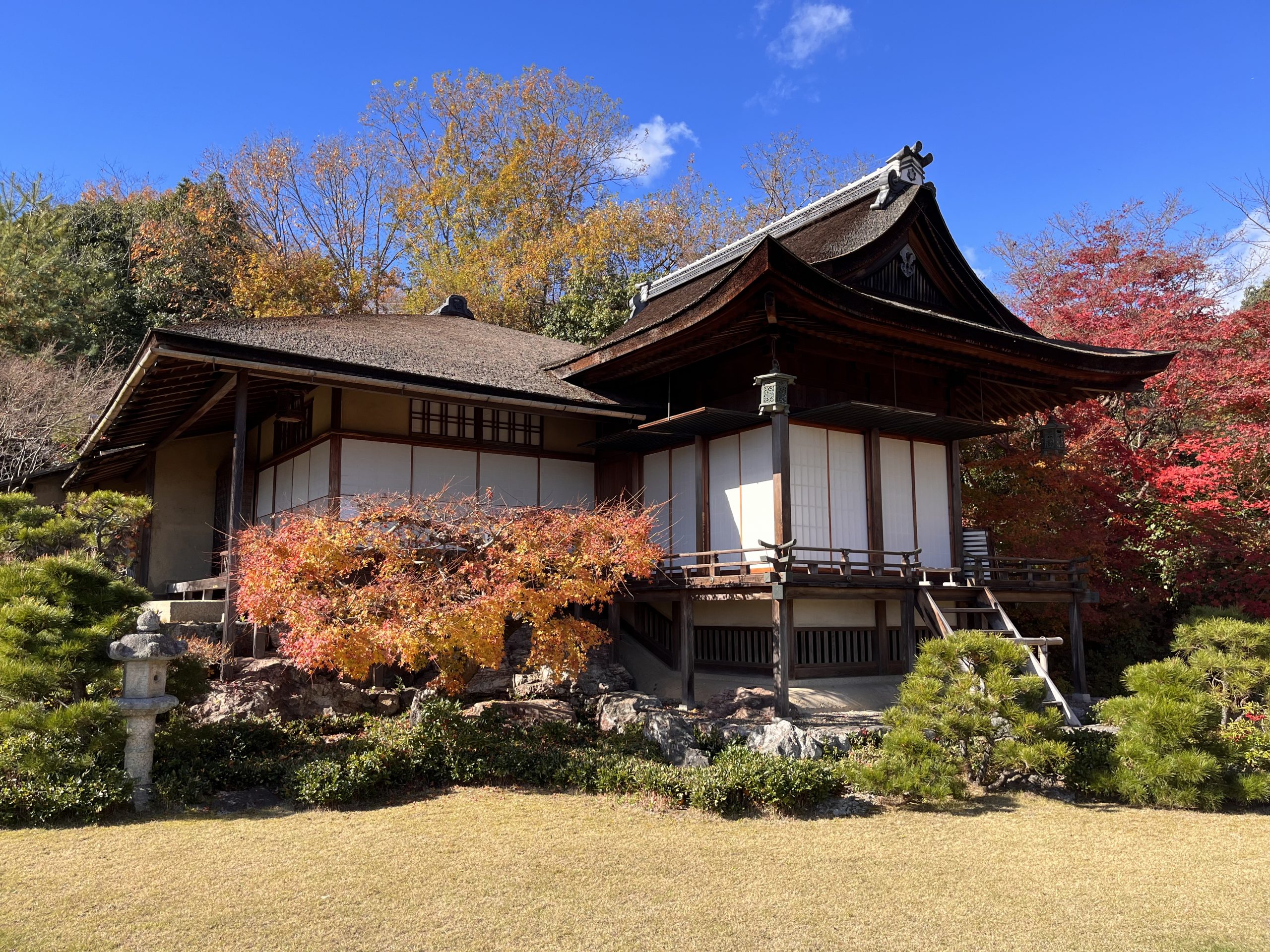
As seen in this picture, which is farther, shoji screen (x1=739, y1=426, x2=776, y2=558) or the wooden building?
shoji screen (x1=739, y1=426, x2=776, y2=558)

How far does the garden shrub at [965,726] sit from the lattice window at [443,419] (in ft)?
24.6

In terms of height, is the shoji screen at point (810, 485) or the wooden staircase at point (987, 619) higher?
the shoji screen at point (810, 485)

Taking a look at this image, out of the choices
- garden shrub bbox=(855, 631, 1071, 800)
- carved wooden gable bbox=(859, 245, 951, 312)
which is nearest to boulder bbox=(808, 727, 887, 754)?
garden shrub bbox=(855, 631, 1071, 800)

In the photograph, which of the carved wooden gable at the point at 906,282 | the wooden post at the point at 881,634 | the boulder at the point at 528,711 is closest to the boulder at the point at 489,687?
the boulder at the point at 528,711

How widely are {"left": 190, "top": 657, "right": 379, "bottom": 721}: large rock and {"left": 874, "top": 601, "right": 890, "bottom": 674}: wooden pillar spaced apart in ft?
23.4

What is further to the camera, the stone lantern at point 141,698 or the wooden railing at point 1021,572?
the wooden railing at point 1021,572

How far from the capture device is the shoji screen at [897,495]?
44.6ft

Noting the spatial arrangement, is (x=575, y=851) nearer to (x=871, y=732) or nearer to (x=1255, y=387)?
(x=871, y=732)

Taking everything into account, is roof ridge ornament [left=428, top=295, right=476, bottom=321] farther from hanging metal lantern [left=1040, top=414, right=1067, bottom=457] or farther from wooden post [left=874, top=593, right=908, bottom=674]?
hanging metal lantern [left=1040, top=414, right=1067, bottom=457]

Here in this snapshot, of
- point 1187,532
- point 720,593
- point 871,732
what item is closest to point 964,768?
point 871,732

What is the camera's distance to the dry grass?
5.27 m

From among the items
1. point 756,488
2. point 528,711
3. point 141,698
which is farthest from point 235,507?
point 756,488

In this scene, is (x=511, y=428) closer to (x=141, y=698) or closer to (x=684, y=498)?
(x=684, y=498)

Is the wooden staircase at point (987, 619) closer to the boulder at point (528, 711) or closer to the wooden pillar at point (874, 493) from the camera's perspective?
the wooden pillar at point (874, 493)
